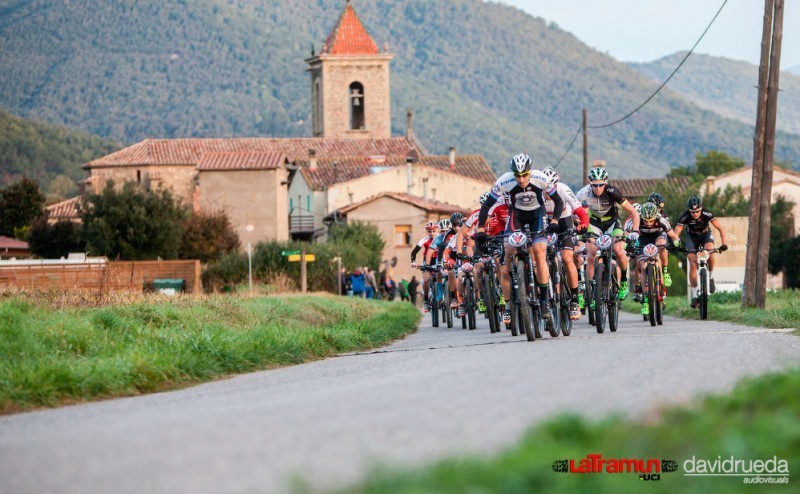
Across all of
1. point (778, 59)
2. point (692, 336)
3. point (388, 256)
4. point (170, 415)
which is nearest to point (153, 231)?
point (388, 256)

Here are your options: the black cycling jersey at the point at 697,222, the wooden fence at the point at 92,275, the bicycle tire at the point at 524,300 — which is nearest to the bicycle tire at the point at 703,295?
the black cycling jersey at the point at 697,222

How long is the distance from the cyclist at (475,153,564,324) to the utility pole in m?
9.51

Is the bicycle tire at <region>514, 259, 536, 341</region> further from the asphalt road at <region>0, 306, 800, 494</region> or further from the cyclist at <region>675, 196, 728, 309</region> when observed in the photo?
the cyclist at <region>675, 196, 728, 309</region>

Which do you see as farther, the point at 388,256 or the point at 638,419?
the point at 388,256

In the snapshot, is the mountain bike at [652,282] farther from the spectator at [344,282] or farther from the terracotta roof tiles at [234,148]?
the terracotta roof tiles at [234,148]

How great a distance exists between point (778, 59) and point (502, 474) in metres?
20.7

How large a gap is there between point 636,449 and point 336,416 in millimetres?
2059

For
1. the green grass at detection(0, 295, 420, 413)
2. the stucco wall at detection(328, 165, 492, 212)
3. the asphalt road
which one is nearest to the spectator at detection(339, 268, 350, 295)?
the green grass at detection(0, 295, 420, 413)

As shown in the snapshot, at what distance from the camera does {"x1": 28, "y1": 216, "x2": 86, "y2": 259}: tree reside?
258 ft

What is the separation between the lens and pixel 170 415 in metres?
8.48

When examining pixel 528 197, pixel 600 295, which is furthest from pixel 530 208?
pixel 600 295

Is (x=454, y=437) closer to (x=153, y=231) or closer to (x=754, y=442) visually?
(x=754, y=442)

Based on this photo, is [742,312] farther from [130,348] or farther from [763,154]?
[130,348]

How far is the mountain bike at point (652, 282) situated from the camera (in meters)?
19.0
